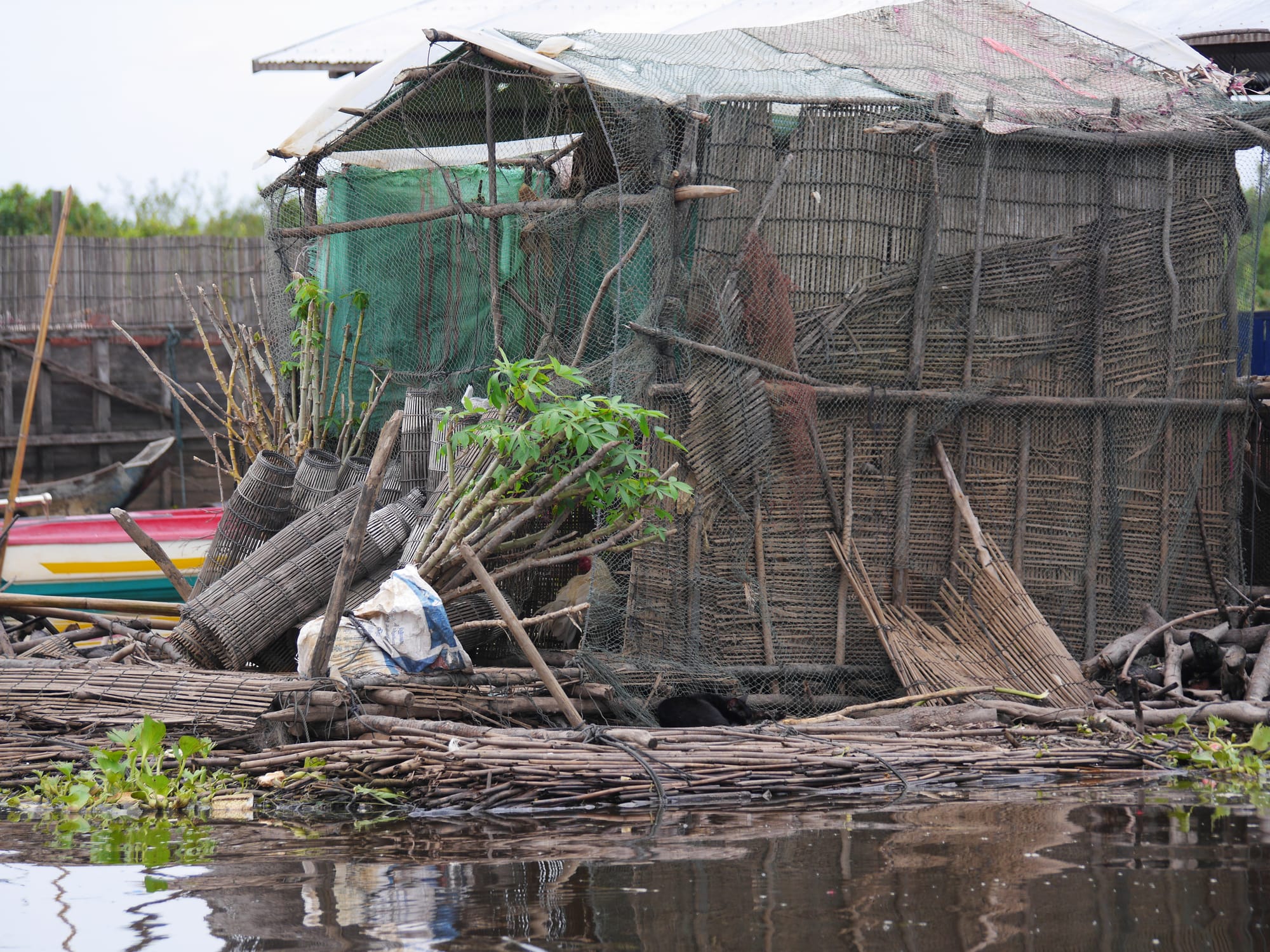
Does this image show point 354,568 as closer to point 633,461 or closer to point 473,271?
point 633,461

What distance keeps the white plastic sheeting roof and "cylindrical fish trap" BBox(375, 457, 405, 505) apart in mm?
2514

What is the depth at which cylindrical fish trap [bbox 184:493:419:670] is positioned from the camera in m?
7.19

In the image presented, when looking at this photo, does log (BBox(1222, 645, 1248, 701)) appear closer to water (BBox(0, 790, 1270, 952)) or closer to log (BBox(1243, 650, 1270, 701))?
log (BBox(1243, 650, 1270, 701))

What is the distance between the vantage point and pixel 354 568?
636cm

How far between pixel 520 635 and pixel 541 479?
3.57 feet

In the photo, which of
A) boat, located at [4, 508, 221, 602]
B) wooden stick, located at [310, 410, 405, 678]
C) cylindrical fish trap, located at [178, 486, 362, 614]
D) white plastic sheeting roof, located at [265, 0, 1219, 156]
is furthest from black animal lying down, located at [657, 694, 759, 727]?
boat, located at [4, 508, 221, 602]

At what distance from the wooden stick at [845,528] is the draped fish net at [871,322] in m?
0.02

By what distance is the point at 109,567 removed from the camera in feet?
39.6

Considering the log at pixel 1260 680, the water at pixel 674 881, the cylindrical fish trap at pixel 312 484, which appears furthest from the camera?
the cylindrical fish trap at pixel 312 484

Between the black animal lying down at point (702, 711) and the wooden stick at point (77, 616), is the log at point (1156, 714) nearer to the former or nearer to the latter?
the black animal lying down at point (702, 711)

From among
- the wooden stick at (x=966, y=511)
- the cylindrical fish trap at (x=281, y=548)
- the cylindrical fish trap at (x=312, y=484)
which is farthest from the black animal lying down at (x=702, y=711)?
the cylindrical fish trap at (x=312, y=484)

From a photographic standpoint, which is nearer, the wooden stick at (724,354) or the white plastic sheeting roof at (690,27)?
the wooden stick at (724,354)

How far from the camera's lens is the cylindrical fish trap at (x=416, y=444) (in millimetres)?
8297

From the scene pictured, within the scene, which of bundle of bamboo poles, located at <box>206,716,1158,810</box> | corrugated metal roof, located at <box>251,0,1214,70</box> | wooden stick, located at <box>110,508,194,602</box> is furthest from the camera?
corrugated metal roof, located at <box>251,0,1214,70</box>
